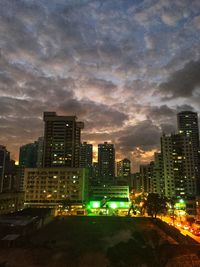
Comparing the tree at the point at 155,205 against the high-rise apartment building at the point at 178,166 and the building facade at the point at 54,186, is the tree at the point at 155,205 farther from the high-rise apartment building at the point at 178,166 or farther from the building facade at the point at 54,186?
the high-rise apartment building at the point at 178,166

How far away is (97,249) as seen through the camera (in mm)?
61875

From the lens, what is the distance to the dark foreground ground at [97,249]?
39741 millimetres

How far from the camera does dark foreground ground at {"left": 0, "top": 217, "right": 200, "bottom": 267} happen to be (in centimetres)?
3974

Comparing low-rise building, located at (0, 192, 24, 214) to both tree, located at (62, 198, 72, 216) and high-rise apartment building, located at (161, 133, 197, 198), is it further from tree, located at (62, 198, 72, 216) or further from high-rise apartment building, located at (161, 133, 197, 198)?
high-rise apartment building, located at (161, 133, 197, 198)

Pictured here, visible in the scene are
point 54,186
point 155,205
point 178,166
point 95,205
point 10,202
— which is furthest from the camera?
point 178,166

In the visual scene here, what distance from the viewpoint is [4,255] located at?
2291 inches

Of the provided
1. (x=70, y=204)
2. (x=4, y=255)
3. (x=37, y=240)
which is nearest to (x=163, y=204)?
(x=70, y=204)

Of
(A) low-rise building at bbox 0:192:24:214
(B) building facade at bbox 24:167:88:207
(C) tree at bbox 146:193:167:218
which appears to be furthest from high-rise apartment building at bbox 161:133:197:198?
(A) low-rise building at bbox 0:192:24:214

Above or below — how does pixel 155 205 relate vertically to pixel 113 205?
above

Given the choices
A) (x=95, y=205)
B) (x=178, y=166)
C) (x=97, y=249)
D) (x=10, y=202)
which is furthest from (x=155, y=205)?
(x=178, y=166)

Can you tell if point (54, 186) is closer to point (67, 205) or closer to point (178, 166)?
point (67, 205)

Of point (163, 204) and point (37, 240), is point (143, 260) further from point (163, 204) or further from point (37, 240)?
point (163, 204)

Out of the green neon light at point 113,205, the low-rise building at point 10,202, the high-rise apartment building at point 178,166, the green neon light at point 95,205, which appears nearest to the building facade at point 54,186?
the green neon light at point 95,205

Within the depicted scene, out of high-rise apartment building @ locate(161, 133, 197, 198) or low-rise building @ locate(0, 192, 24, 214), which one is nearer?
low-rise building @ locate(0, 192, 24, 214)
